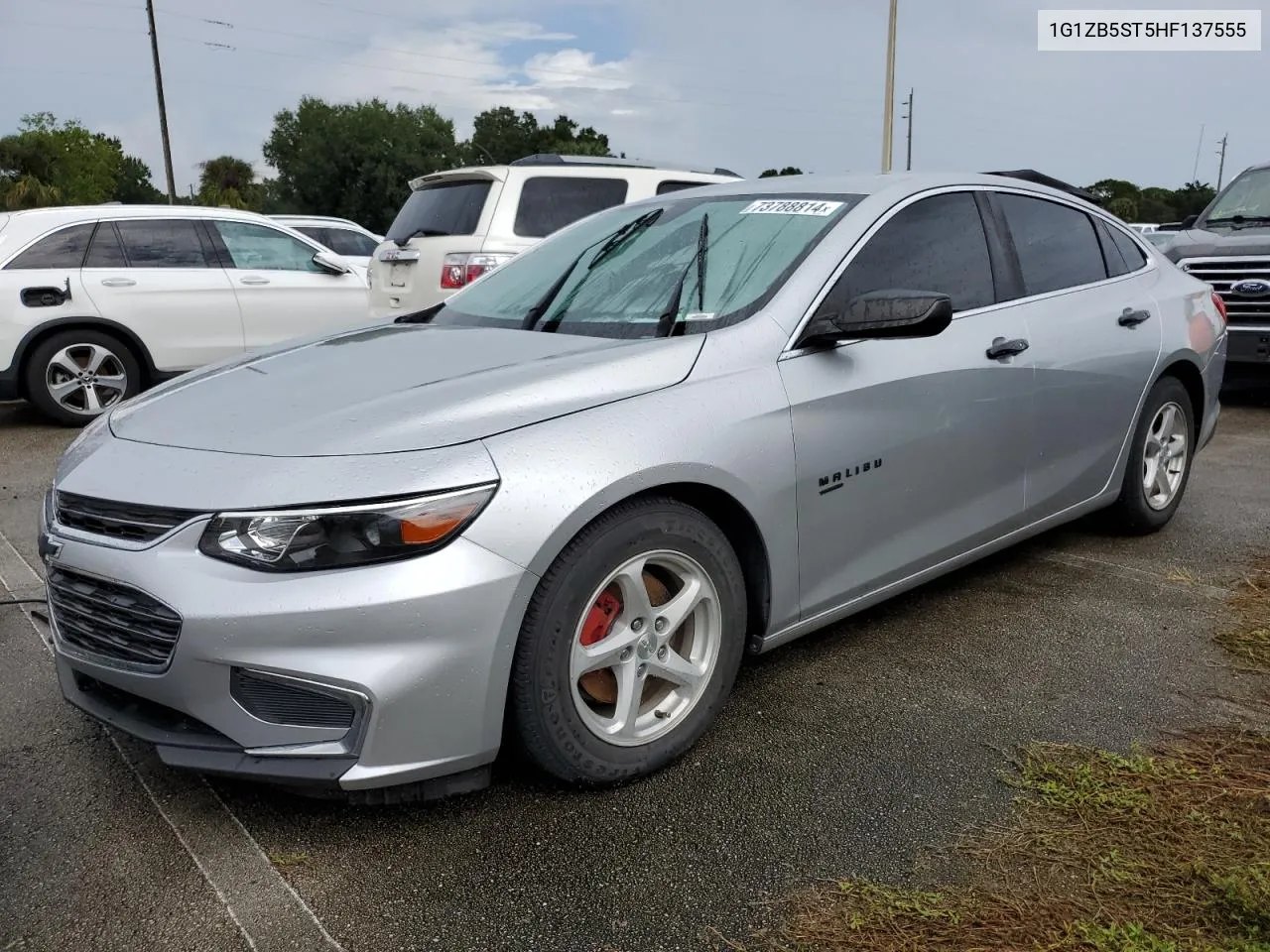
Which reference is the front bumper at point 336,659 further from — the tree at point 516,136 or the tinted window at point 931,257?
the tree at point 516,136

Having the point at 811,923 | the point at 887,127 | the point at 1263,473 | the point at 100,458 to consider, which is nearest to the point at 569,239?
the point at 100,458

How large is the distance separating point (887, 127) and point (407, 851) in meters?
24.6

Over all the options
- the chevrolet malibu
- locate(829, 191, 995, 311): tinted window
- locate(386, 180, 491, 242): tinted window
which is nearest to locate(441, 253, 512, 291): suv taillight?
locate(386, 180, 491, 242): tinted window

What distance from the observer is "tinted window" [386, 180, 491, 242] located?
7.70m

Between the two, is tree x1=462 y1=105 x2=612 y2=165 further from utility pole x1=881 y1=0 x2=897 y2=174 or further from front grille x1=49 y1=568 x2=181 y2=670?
front grille x1=49 y1=568 x2=181 y2=670

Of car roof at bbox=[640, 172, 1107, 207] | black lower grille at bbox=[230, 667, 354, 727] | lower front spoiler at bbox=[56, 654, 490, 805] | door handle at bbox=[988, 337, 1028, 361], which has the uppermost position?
car roof at bbox=[640, 172, 1107, 207]

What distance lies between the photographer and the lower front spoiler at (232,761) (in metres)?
2.27

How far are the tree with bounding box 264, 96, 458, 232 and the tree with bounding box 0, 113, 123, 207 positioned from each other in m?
10.3

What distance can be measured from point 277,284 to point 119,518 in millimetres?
6661

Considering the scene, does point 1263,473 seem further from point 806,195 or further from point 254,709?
point 254,709

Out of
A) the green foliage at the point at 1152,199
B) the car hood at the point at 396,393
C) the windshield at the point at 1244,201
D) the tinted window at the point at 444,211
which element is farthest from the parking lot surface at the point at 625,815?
the green foliage at the point at 1152,199

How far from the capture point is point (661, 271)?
11.0ft

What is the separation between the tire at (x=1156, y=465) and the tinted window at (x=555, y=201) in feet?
13.9

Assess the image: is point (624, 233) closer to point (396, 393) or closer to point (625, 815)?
point (396, 393)
